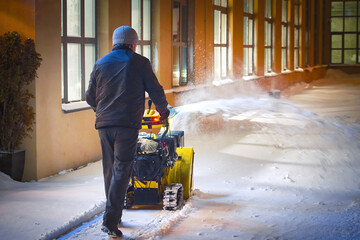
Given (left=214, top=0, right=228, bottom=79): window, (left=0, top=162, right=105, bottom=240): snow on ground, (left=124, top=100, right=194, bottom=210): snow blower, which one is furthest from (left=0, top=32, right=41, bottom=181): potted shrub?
(left=214, top=0, right=228, bottom=79): window

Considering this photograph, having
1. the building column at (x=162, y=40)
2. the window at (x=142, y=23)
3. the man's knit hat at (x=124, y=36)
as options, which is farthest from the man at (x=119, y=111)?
the building column at (x=162, y=40)

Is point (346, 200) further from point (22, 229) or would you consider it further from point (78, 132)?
point (78, 132)

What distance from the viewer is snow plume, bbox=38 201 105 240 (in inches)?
192

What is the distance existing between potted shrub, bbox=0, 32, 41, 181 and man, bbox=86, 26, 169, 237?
248 cm

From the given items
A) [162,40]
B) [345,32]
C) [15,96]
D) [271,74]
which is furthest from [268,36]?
[15,96]

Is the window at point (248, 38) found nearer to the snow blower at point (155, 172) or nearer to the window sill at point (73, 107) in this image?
the window sill at point (73, 107)

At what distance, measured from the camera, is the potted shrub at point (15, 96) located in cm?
703

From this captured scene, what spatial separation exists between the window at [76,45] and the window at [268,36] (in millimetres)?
13172

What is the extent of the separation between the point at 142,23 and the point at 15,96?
442 cm

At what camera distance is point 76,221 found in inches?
209

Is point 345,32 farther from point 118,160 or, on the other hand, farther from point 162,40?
point 118,160

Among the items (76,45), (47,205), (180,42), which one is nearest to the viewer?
(47,205)

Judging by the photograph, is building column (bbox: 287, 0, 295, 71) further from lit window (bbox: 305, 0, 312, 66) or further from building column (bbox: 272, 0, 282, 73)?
lit window (bbox: 305, 0, 312, 66)

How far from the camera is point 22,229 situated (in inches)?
196
